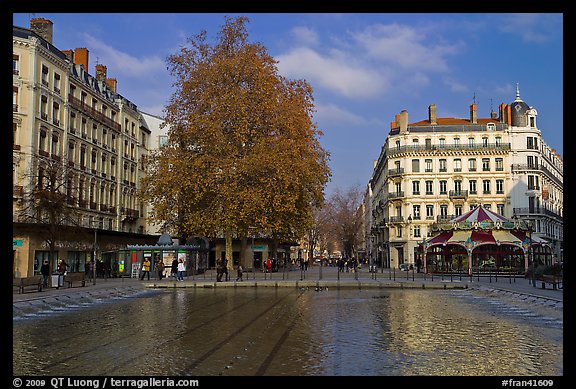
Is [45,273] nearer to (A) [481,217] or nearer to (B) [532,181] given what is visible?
(A) [481,217]

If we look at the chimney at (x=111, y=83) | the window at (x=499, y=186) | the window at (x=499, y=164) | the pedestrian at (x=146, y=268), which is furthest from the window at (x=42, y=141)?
the window at (x=499, y=186)

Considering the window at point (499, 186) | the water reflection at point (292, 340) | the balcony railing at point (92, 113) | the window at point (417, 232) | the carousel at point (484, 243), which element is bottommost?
the water reflection at point (292, 340)

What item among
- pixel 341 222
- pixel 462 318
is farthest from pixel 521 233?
pixel 341 222

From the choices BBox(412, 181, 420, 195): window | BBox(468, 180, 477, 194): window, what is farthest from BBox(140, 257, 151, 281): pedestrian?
BBox(468, 180, 477, 194): window

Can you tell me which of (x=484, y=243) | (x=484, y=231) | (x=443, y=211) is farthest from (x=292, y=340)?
(x=443, y=211)

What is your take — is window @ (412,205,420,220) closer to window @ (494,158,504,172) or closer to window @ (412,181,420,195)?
window @ (412,181,420,195)

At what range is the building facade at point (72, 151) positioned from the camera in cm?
4044

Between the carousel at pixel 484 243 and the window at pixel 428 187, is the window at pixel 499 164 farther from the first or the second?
the carousel at pixel 484 243

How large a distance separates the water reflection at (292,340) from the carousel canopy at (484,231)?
84.9ft

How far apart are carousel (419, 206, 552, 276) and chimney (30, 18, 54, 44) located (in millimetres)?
39275

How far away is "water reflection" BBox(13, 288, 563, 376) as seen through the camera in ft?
32.8

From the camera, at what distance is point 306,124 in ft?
154

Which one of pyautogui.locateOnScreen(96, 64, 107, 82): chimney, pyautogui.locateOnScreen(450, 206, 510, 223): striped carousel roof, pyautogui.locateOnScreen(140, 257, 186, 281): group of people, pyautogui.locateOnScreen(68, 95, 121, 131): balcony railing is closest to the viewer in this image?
pyautogui.locateOnScreen(140, 257, 186, 281): group of people
